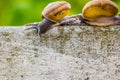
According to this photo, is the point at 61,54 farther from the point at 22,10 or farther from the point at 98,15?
the point at 22,10

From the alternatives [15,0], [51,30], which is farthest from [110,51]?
[15,0]

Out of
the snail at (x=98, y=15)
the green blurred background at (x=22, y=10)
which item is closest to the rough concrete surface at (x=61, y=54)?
the snail at (x=98, y=15)

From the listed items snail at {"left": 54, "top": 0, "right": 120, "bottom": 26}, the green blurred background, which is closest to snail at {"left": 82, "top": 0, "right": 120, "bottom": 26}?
snail at {"left": 54, "top": 0, "right": 120, "bottom": 26}

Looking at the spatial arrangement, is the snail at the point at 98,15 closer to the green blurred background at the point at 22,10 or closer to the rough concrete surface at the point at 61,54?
the rough concrete surface at the point at 61,54

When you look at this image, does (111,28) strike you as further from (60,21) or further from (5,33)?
(5,33)

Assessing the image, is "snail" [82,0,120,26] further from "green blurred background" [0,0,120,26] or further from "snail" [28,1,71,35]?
"green blurred background" [0,0,120,26]
